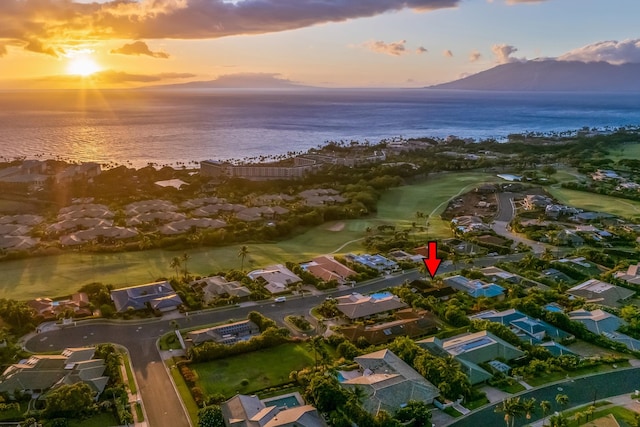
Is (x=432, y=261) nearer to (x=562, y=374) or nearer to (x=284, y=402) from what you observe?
(x=562, y=374)

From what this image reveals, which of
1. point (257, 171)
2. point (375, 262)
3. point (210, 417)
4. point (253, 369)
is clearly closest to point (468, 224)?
point (375, 262)

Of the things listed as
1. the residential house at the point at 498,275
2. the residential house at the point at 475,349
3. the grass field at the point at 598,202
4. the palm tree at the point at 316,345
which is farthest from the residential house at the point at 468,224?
the palm tree at the point at 316,345

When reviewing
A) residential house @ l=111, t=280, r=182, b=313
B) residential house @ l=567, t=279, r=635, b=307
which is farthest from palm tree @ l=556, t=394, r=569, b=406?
residential house @ l=111, t=280, r=182, b=313

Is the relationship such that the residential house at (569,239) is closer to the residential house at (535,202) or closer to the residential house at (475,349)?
the residential house at (535,202)

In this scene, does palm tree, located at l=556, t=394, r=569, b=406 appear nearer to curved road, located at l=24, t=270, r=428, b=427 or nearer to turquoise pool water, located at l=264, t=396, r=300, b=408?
turquoise pool water, located at l=264, t=396, r=300, b=408

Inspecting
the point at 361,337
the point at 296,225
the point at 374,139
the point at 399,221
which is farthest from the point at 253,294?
the point at 374,139
